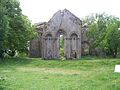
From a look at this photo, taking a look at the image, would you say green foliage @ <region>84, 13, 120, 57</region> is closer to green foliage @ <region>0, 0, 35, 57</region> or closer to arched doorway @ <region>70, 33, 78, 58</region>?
arched doorway @ <region>70, 33, 78, 58</region>

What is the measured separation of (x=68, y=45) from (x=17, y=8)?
10.1m

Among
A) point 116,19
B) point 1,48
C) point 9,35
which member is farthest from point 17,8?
point 116,19

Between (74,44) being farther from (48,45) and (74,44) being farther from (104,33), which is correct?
(104,33)

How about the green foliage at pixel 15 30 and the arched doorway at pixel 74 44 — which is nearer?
the green foliage at pixel 15 30

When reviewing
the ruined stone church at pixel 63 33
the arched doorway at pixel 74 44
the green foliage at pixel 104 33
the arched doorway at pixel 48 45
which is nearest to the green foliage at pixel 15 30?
the arched doorway at pixel 48 45

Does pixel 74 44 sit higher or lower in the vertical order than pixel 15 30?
lower

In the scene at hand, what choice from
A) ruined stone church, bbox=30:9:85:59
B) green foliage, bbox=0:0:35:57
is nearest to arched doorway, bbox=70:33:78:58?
ruined stone church, bbox=30:9:85:59

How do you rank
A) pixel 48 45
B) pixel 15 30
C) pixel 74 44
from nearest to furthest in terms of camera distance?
pixel 15 30, pixel 74 44, pixel 48 45

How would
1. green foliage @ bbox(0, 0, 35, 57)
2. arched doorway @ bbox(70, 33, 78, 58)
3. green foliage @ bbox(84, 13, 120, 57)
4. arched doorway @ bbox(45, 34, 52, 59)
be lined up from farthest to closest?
1. arched doorway @ bbox(45, 34, 52, 59)
2. arched doorway @ bbox(70, 33, 78, 58)
3. green foliage @ bbox(84, 13, 120, 57)
4. green foliage @ bbox(0, 0, 35, 57)

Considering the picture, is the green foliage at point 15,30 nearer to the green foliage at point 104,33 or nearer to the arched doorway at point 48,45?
the arched doorway at point 48,45

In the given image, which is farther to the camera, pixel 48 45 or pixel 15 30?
pixel 48 45

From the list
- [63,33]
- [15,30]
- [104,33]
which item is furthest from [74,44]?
[15,30]

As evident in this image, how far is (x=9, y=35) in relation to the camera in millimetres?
43438

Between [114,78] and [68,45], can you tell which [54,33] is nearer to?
[68,45]
